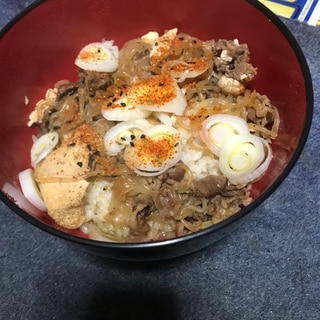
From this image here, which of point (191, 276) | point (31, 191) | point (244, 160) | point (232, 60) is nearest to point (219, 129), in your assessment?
point (244, 160)

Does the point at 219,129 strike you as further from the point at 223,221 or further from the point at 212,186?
the point at 223,221

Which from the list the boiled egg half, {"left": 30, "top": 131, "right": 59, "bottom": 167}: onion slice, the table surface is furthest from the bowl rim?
the boiled egg half

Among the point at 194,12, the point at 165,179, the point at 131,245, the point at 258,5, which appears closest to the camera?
the point at 131,245

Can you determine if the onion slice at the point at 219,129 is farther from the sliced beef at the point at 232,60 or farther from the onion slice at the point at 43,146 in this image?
the onion slice at the point at 43,146

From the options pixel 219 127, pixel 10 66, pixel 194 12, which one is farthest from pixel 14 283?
pixel 194 12

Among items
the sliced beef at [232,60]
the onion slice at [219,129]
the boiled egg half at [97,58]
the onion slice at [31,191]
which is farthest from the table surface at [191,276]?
the boiled egg half at [97,58]

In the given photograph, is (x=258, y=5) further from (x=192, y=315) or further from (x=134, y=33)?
(x=192, y=315)
